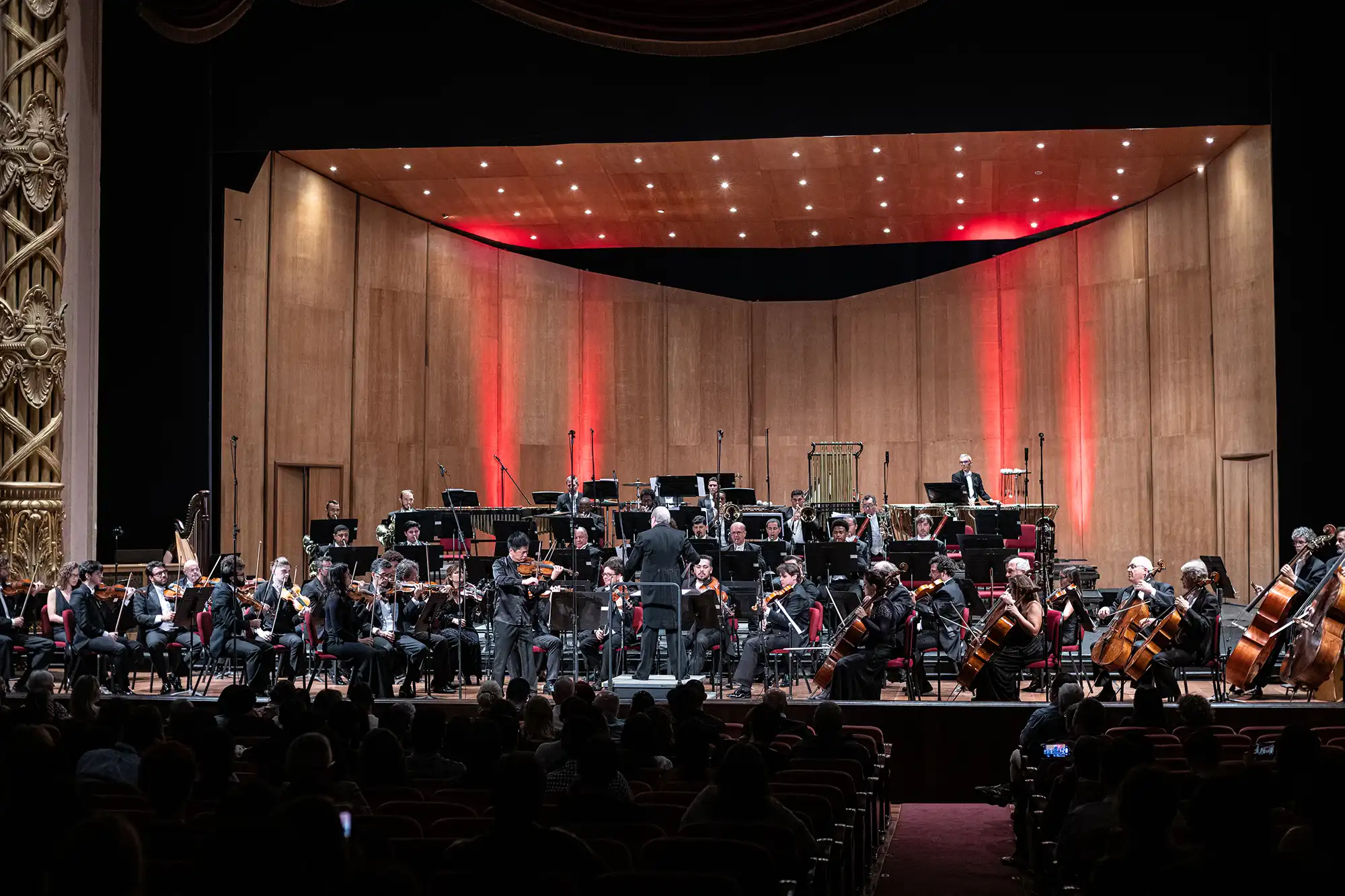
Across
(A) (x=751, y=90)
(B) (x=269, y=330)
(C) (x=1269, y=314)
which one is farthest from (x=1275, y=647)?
(B) (x=269, y=330)

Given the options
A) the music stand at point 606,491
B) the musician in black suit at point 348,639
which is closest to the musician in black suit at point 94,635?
the musician in black suit at point 348,639

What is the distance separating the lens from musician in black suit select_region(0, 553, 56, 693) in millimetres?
11391

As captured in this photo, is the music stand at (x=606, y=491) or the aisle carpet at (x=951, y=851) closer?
the aisle carpet at (x=951, y=851)

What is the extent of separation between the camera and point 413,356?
827 inches

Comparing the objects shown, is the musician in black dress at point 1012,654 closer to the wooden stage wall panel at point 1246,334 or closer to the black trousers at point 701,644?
the black trousers at point 701,644

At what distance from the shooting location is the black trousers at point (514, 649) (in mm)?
11617

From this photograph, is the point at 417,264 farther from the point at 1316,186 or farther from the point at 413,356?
the point at 1316,186

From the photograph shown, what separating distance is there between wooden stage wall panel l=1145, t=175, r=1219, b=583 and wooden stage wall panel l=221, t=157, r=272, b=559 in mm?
12706

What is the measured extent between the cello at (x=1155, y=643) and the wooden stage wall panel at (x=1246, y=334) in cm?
566

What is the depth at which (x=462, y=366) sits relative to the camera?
2186 centimetres

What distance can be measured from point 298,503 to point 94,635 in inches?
292

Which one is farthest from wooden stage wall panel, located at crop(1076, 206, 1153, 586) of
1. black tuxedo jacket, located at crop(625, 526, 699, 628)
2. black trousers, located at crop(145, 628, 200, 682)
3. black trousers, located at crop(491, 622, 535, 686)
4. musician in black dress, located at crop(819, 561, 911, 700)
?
black trousers, located at crop(145, 628, 200, 682)

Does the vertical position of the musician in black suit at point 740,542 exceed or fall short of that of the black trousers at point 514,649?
it exceeds it

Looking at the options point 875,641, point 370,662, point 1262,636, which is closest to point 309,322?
point 370,662
